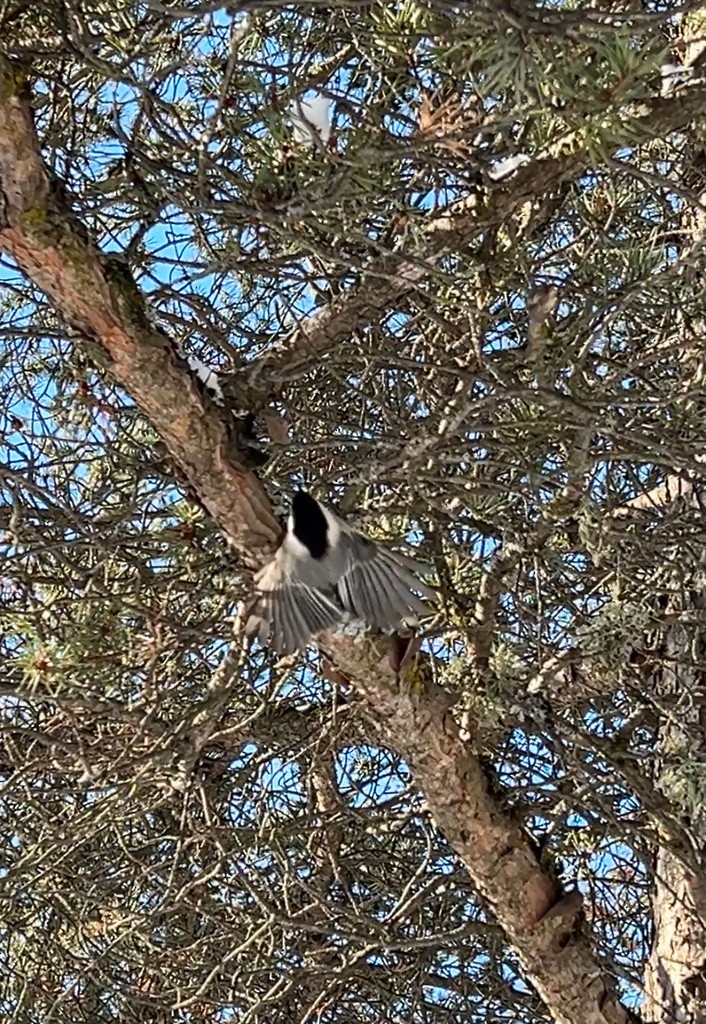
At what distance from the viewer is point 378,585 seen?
5.68 ft

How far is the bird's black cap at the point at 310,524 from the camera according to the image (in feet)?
5.14

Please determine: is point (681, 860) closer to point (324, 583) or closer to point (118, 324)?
point (324, 583)

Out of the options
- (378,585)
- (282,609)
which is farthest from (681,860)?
(282,609)

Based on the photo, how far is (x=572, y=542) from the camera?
6.70 ft

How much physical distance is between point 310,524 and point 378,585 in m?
0.20

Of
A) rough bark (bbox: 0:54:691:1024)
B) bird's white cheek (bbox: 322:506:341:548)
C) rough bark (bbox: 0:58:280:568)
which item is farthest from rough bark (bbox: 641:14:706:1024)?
rough bark (bbox: 0:58:280:568)

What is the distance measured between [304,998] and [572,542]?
1066mm

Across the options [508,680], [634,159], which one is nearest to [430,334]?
[634,159]

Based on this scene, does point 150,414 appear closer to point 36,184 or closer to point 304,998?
point 36,184

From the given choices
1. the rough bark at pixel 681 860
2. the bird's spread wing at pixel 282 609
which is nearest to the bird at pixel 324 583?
the bird's spread wing at pixel 282 609

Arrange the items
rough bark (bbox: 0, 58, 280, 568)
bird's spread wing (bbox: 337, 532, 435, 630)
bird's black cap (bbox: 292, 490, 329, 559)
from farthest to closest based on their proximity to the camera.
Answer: bird's spread wing (bbox: 337, 532, 435, 630) → bird's black cap (bbox: 292, 490, 329, 559) → rough bark (bbox: 0, 58, 280, 568)

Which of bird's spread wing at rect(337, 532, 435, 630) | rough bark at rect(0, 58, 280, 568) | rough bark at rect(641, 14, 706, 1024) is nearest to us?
rough bark at rect(0, 58, 280, 568)

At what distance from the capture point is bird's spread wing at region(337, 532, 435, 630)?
1.71 m

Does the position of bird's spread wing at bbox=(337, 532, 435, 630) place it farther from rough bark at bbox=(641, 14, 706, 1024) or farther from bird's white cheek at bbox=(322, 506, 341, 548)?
rough bark at bbox=(641, 14, 706, 1024)
